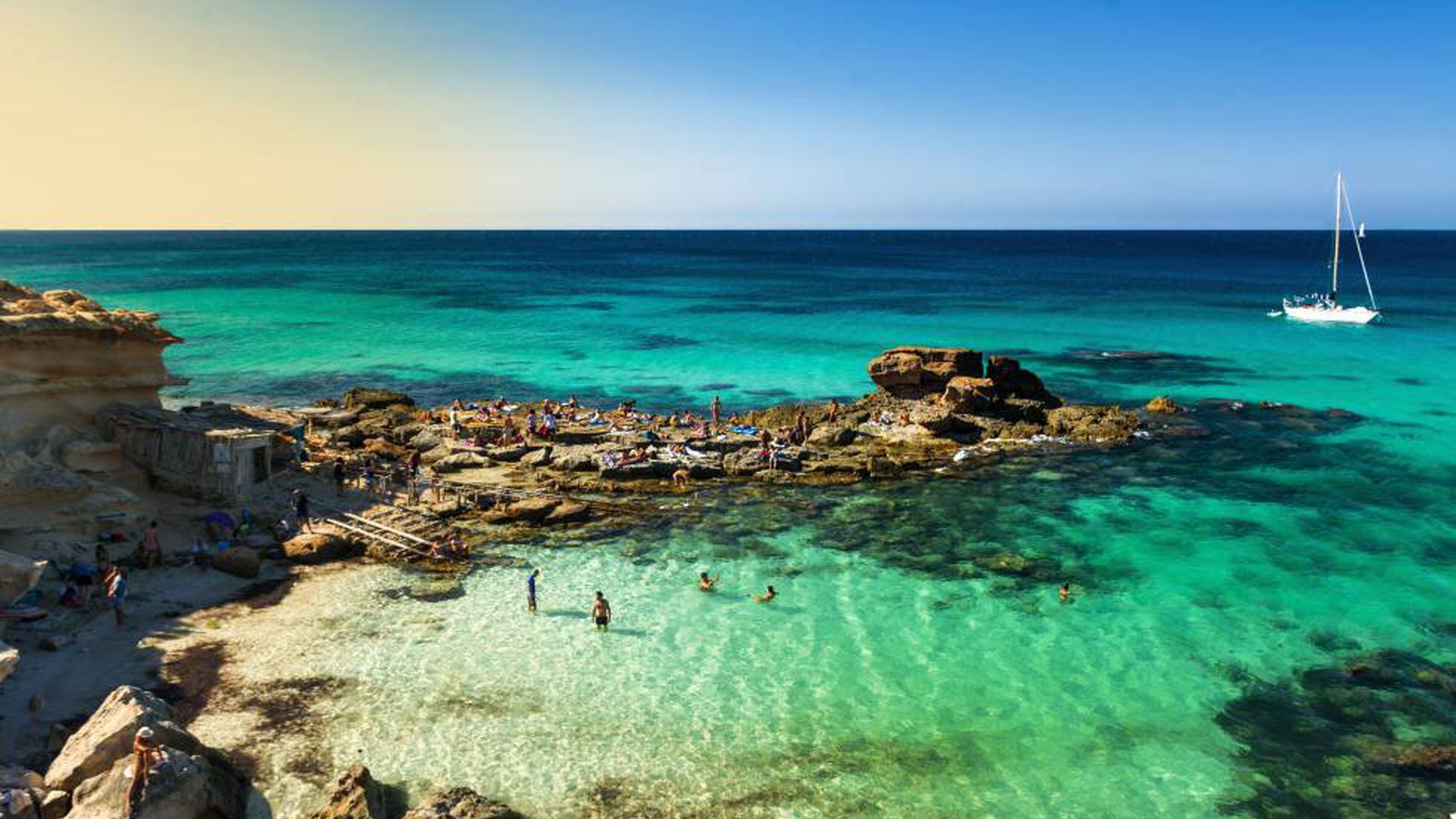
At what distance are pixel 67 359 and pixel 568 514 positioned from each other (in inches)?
580

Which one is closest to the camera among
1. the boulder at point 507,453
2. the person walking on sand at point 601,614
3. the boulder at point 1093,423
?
the person walking on sand at point 601,614

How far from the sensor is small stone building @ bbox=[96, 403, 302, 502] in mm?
24344

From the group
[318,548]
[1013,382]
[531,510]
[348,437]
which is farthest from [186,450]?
[1013,382]

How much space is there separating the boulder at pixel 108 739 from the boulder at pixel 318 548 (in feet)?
29.6

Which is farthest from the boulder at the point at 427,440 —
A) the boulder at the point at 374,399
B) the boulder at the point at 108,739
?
the boulder at the point at 108,739

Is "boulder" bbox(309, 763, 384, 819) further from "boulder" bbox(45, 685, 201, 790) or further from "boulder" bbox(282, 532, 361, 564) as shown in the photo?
"boulder" bbox(282, 532, 361, 564)

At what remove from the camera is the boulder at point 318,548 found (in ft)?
75.0

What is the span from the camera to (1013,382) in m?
40.9

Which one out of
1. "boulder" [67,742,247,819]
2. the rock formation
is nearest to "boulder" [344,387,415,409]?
the rock formation

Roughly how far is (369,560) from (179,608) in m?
4.58

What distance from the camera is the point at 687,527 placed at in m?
26.5

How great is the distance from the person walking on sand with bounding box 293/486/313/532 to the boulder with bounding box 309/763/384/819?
40.8ft

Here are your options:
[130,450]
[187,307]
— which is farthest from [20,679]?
[187,307]

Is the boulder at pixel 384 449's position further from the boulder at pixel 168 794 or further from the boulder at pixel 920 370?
the boulder at pixel 920 370
